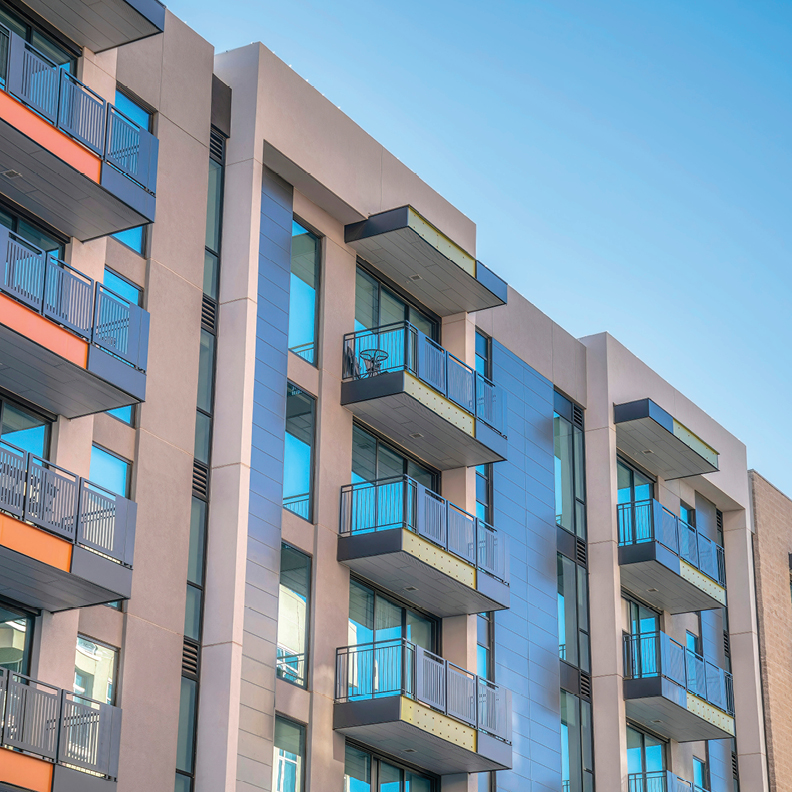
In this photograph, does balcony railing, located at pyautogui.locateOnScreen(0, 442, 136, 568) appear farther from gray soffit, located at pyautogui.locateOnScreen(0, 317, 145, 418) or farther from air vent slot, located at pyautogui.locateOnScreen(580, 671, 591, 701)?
air vent slot, located at pyautogui.locateOnScreen(580, 671, 591, 701)

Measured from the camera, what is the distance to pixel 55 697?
779 inches

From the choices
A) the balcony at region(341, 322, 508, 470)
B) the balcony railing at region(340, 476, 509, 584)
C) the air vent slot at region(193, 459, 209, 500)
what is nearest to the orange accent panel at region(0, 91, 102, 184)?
the air vent slot at region(193, 459, 209, 500)

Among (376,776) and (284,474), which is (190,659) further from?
(376,776)

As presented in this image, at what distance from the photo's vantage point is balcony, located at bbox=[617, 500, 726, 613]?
1471 inches

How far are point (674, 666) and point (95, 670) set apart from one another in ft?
63.2

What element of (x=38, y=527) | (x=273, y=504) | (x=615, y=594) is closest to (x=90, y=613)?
(x=38, y=527)

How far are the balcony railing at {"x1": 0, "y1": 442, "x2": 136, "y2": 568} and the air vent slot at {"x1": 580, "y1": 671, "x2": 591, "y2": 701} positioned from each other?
666 inches

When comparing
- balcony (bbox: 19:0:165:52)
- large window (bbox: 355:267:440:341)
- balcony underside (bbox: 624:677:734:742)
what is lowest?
balcony underside (bbox: 624:677:734:742)

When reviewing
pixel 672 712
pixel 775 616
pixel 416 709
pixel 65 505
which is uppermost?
pixel 775 616

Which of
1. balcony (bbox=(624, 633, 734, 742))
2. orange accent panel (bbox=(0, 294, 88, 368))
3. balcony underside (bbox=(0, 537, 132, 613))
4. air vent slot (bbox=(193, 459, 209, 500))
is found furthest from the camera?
balcony (bbox=(624, 633, 734, 742))

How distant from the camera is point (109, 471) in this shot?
23.2m

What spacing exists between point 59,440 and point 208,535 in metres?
3.70

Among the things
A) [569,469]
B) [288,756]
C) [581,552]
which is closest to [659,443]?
[569,469]

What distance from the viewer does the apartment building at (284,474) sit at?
21.5 metres
